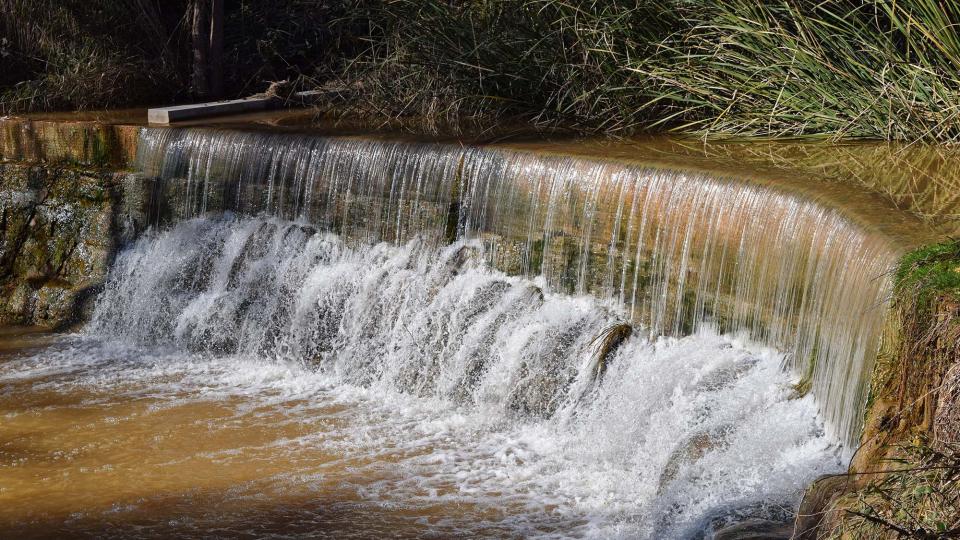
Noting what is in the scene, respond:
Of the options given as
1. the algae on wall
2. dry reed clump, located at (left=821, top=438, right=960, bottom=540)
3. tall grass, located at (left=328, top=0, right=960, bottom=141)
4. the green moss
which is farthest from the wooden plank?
dry reed clump, located at (left=821, top=438, right=960, bottom=540)

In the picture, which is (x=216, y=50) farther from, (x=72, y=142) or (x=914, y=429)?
(x=914, y=429)

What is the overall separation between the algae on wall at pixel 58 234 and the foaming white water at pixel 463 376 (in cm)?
25

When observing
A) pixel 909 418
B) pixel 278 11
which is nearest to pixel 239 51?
pixel 278 11

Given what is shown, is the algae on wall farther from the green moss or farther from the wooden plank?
the green moss

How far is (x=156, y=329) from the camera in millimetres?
7867

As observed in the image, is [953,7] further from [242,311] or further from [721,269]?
[242,311]

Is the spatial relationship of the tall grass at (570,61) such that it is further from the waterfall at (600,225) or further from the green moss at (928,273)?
the green moss at (928,273)

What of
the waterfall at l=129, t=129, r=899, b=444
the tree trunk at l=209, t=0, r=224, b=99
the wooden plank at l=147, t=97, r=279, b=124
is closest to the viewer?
the waterfall at l=129, t=129, r=899, b=444

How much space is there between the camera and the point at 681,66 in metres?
7.65

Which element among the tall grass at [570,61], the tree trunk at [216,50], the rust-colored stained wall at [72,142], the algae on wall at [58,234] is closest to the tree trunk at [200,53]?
the tree trunk at [216,50]

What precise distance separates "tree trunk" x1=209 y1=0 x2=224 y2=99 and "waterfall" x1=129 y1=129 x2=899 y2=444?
7.71ft

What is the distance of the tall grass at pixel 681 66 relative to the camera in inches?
265

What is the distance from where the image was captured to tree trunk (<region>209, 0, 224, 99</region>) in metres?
10.5

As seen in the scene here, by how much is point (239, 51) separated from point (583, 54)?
4.48m
